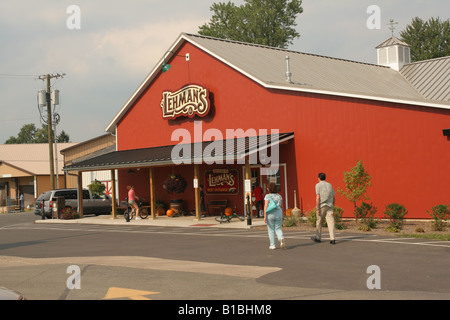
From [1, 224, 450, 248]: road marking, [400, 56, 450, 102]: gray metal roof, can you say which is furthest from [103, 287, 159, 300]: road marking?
[400, 56, 450, 102]: gray metal roof

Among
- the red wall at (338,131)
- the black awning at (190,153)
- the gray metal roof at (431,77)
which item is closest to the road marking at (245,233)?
the black awning at (190,153)

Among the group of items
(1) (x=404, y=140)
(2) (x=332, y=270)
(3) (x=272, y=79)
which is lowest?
(2) (x=332, y=270)

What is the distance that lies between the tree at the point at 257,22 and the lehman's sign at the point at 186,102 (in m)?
30.9

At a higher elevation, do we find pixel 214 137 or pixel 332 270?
pixel 214 137

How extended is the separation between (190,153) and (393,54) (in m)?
20.0

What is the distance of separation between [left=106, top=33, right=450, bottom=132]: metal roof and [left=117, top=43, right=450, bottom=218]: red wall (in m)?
0.48

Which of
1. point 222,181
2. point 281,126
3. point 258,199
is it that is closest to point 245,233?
point 258,199

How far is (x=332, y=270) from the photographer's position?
11555mm
